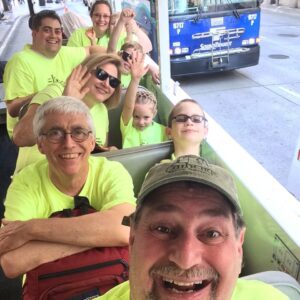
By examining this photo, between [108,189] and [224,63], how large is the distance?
18.9 feet

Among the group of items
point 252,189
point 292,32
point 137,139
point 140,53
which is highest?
point 140,53

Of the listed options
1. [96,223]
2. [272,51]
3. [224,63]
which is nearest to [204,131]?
[96,223]

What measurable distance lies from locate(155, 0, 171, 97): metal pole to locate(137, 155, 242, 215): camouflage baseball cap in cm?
210

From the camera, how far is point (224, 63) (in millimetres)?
6859

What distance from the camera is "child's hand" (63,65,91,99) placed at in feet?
6.75

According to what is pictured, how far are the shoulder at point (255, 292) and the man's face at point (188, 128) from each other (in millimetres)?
1156

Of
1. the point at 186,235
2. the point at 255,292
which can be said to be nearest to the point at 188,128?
the point at 255,292

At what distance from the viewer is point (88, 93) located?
88.6 inches

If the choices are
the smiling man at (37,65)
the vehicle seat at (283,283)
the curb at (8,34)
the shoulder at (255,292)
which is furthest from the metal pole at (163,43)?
the curb at (8,34)

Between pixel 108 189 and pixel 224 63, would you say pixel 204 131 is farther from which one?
pixel 224 63

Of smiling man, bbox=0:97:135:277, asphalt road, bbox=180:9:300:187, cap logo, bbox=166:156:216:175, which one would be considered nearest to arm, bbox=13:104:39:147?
smiling man, bbox=0:97:135:277

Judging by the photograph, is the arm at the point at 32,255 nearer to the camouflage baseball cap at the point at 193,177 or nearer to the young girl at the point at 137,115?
the camouflage baseball cap at the point at 193,177

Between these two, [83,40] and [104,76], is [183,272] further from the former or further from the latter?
[83,40]

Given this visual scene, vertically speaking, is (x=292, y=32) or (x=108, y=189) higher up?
(x=108, y=189)
